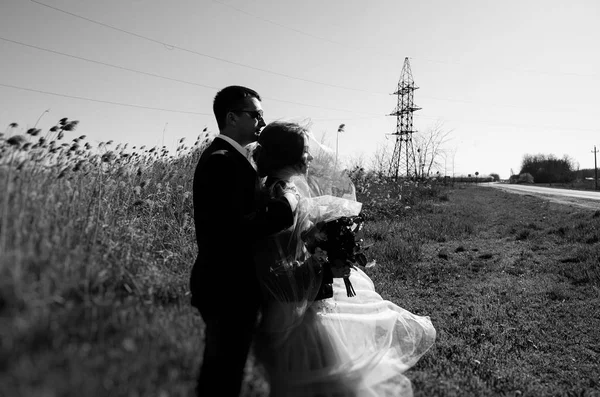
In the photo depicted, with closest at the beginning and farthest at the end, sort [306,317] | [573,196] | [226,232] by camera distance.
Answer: [226,232] < [306,317] < [573,196]

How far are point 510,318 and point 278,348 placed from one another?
3852 mm

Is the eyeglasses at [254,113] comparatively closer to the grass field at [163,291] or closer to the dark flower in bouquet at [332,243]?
the dark flower in bouquet at [332,243]

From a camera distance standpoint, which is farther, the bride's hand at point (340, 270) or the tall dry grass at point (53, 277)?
the bride's hand at point (340, 270)

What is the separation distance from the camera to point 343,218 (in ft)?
9.09

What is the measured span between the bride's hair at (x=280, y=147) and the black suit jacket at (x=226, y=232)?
540 mm

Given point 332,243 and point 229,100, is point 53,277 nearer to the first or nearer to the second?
point 229,100

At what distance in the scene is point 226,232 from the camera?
1927 mm

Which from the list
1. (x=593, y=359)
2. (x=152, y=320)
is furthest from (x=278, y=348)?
(x=593, y=359)

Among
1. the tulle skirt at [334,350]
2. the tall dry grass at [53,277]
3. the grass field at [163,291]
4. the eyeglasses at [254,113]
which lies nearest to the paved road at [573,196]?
the grass field at [163,291]

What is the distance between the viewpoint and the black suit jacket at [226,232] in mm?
1908

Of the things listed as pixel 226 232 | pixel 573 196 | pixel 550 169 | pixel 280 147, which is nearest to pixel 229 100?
pixel 280 147

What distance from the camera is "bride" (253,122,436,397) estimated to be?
2311 mm

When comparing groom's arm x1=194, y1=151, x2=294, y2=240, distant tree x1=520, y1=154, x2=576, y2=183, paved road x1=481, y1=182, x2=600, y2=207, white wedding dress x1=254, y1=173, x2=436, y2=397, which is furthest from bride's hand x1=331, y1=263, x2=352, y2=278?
distant tree x1=520, y1=154, x2=576, y2=183

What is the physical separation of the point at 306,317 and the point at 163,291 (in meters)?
1.06
